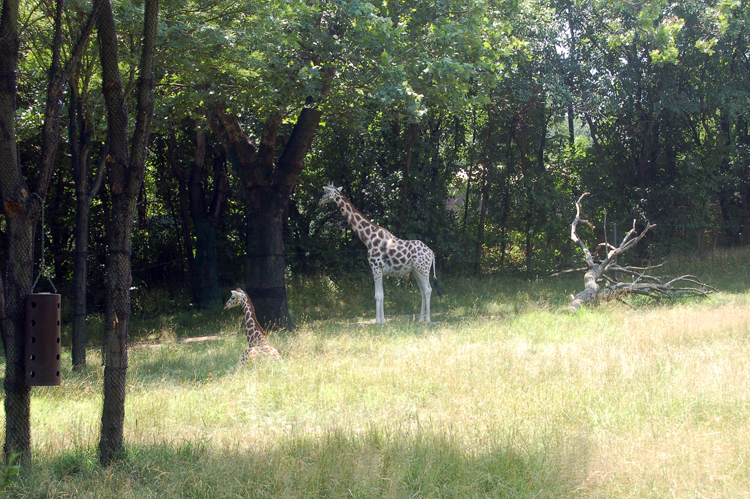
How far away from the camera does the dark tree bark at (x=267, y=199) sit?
11.6 meters

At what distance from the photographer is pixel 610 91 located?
1848cm

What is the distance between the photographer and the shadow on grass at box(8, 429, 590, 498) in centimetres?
395

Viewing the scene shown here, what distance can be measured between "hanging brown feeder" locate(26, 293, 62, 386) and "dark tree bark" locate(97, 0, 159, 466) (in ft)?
1.31

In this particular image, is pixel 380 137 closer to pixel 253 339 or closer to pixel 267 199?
pixel 267 199

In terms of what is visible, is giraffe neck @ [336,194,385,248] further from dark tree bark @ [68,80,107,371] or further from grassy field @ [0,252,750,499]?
dark tree bark @ [68,80,107,371]

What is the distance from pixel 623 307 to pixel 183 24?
9061 mm

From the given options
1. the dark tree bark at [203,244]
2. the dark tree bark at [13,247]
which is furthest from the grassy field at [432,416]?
the dark tree bark at [203,244]

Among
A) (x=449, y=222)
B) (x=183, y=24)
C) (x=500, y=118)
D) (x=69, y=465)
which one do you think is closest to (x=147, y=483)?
(x=69, y=465)

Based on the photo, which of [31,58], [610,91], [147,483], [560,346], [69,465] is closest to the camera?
[147,483]

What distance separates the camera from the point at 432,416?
18.5 feet

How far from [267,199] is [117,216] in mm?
7471

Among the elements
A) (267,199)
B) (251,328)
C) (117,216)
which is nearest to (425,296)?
(267,199)

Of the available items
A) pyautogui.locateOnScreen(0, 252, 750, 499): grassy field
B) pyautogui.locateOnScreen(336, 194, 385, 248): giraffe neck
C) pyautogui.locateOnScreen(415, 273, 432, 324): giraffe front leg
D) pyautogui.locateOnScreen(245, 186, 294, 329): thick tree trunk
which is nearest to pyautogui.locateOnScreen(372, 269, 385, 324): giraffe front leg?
pyautogui.locateOnScreen(336, 194, 385, 248): giraffe neck

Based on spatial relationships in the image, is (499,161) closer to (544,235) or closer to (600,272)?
(544,235)
